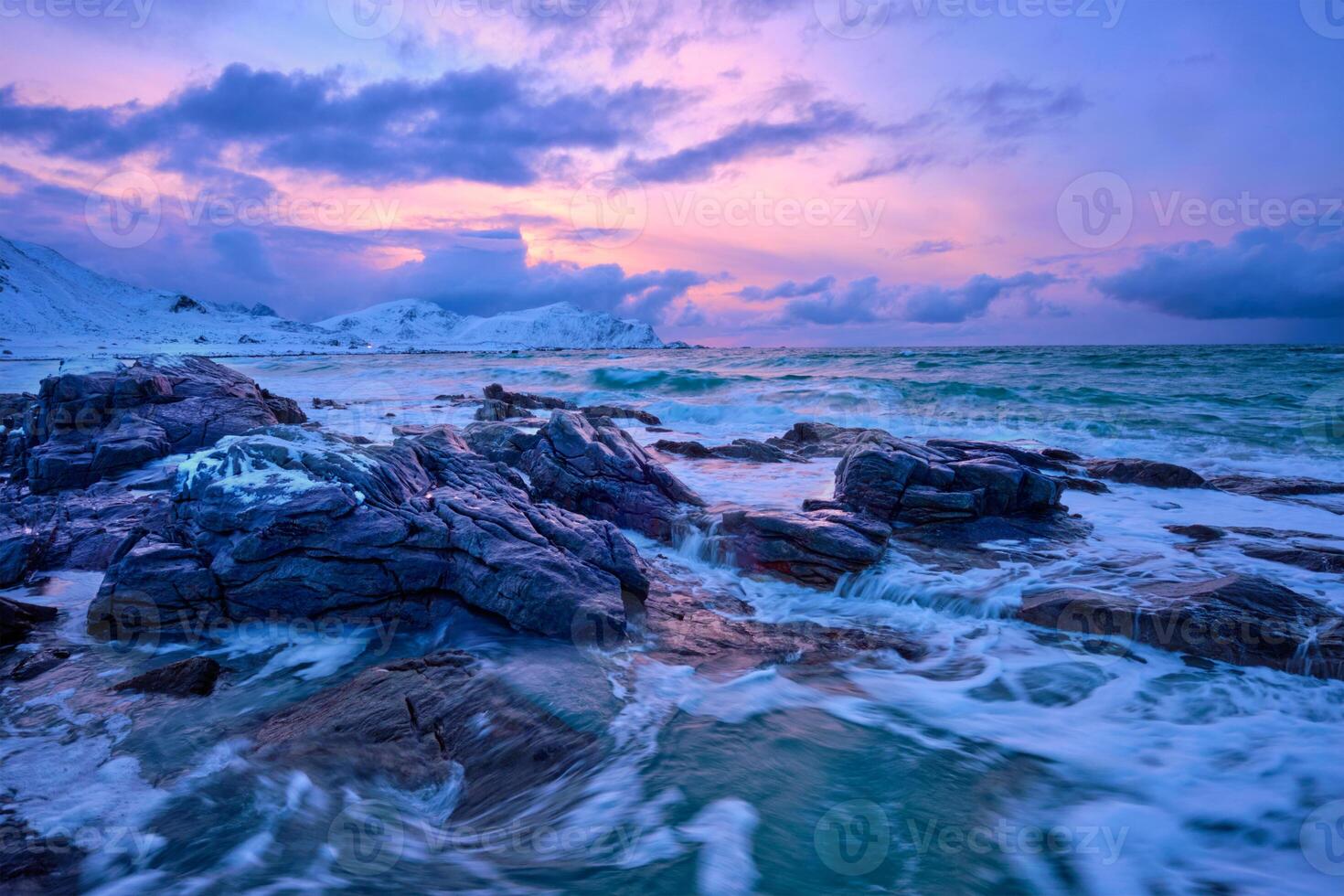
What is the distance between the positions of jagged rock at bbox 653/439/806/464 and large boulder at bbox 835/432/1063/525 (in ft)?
14.8

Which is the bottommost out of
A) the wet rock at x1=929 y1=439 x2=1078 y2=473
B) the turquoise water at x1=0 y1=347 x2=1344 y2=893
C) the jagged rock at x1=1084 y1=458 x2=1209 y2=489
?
the turquoise water at x1=0 y1=347 x2=1344 y2=893

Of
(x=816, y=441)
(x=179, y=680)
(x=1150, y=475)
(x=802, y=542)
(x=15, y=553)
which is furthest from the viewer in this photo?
(x=816, y=441)

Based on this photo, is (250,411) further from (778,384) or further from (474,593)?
(778,384)

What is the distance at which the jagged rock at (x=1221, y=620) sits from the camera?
5105 mm

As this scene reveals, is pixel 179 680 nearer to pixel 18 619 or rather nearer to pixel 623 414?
pixel 18 619

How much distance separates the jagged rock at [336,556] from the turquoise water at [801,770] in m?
0.29

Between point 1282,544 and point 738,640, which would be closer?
point 738,640

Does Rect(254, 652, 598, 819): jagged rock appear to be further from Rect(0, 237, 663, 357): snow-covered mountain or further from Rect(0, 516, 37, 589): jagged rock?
Rect(0, 237, 663, 357): snow-covered mountain

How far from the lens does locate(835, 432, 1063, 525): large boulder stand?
8.54 meters

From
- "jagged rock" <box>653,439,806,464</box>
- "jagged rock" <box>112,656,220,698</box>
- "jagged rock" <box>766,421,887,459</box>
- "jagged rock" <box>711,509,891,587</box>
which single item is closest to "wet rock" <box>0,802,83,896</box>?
"jagged rock" <box>112,656,220,698</box>

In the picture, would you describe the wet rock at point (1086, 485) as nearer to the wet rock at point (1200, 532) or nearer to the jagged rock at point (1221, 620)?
the wet rock at point (1200, 532)

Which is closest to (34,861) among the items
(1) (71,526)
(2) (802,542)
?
(1) (71,526)

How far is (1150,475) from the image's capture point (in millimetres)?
11445

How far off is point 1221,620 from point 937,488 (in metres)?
3.57
